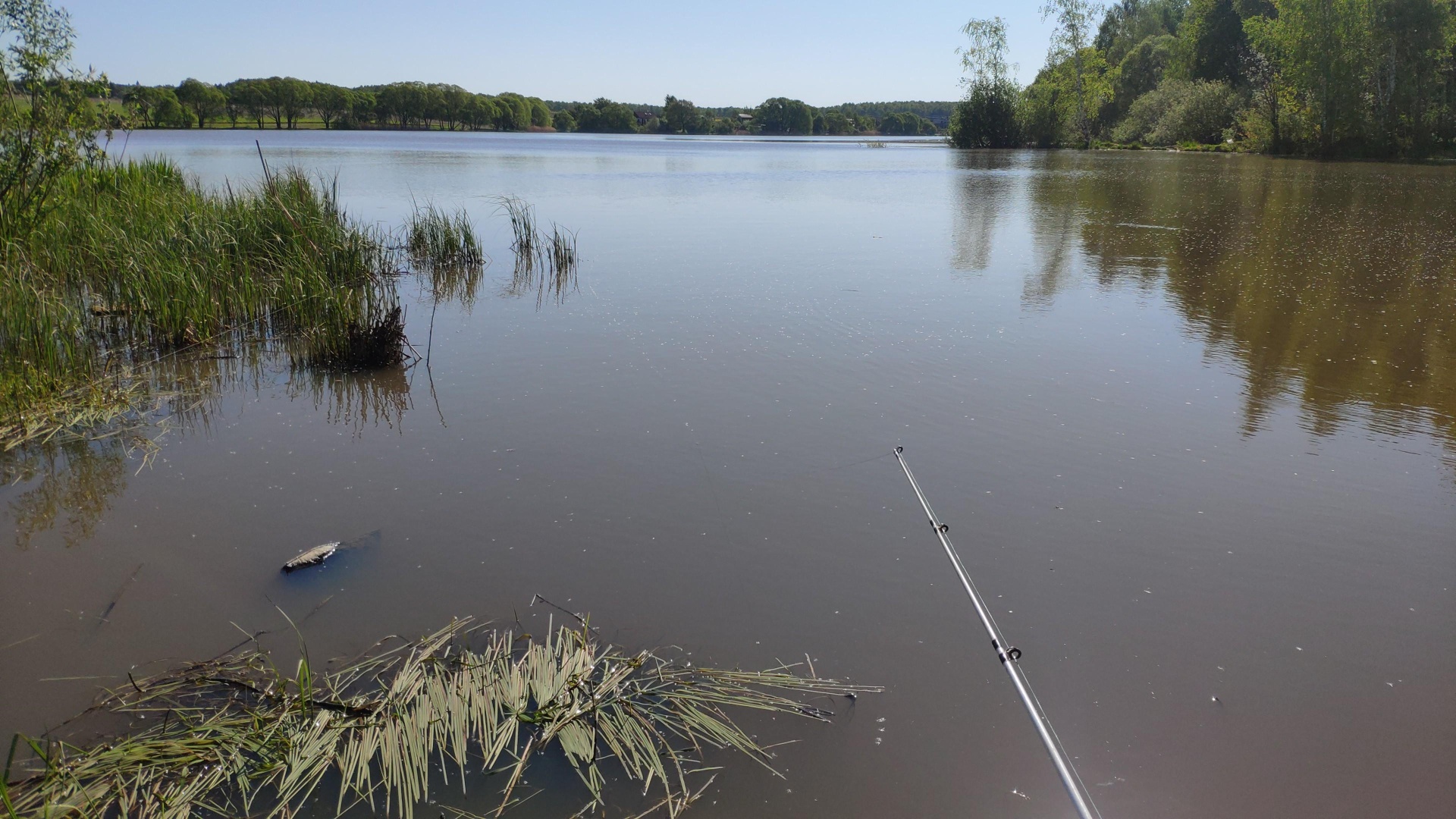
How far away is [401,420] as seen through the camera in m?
5.12

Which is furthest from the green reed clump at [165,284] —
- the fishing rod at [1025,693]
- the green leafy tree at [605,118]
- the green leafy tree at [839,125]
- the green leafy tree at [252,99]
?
the green leafy tree at [839,125]

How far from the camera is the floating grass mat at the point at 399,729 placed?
7.45 ft

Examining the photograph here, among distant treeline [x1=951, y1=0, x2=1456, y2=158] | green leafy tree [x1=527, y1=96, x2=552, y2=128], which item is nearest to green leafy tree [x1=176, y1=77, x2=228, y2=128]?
green leafy tree [x1=527, y1=96, x2=552, y2=128]

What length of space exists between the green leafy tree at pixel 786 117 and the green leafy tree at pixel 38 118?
4248 inches

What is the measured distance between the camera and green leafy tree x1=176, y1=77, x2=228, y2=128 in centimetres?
6341

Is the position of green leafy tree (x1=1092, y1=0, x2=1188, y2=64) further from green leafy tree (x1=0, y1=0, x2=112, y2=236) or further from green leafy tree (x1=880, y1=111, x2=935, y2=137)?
green leafy tree (x1=0, y1=0, x2=112, y2=236)

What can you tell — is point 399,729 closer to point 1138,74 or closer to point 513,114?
point 1138,74

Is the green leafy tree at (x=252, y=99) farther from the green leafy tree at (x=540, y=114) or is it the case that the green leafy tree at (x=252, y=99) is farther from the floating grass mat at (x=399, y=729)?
the floating grass mat at (x=399, y=729)

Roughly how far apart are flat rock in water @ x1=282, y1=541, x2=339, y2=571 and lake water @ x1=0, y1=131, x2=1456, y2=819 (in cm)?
6

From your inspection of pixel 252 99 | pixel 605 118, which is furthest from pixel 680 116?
pixel 252 99

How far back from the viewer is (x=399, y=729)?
97.3 inches

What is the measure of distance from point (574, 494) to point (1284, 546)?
9.66 feet

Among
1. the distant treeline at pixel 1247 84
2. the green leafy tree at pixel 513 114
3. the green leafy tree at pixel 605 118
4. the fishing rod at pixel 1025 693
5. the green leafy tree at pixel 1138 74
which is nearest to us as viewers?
the fishing rod at pixel 1025 693

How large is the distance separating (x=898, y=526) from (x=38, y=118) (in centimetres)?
763
